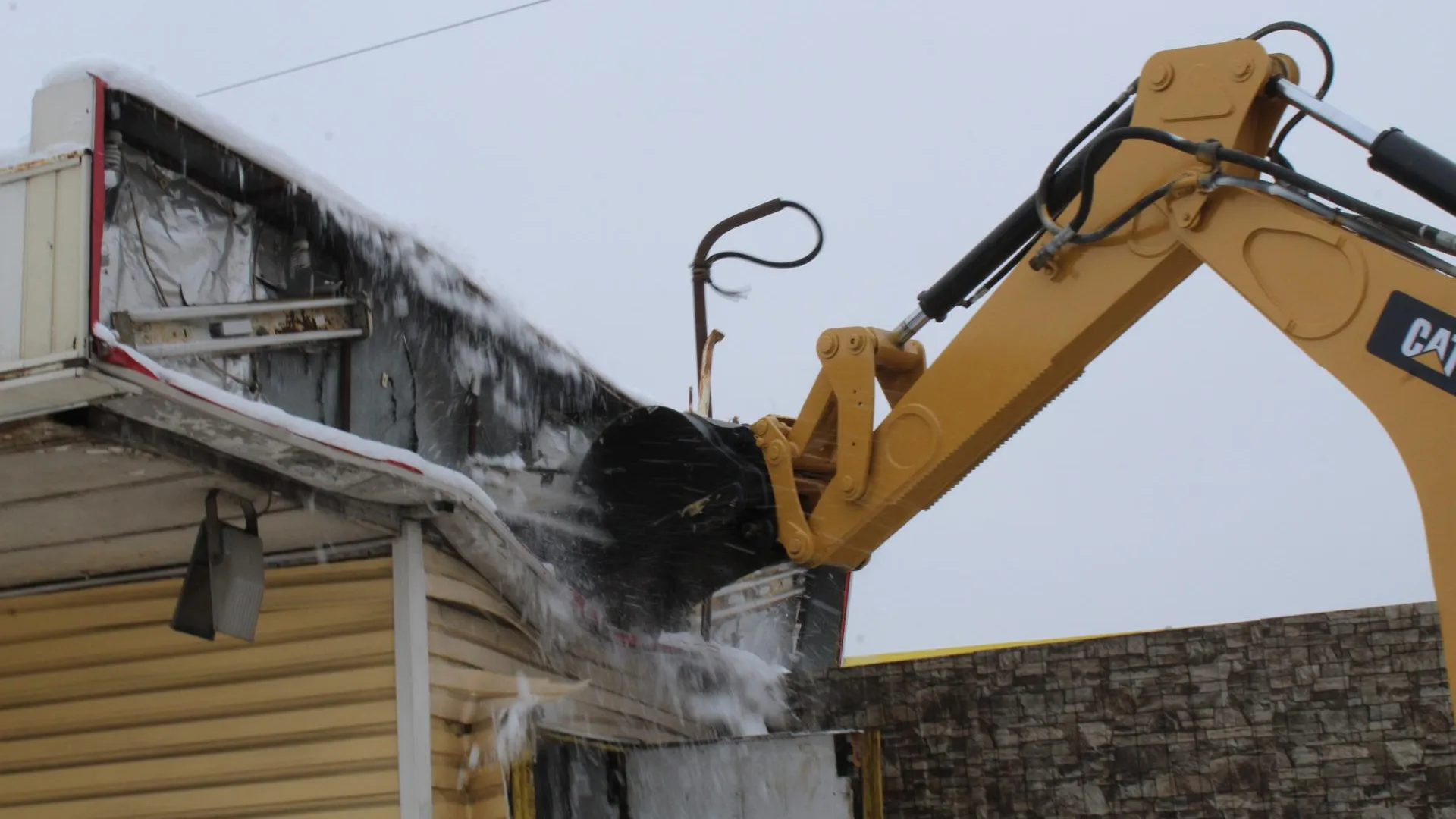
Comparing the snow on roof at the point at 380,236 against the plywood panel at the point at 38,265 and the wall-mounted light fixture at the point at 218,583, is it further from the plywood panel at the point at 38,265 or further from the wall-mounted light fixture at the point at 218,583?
the wall-mounted light fixture at the point at 218,583

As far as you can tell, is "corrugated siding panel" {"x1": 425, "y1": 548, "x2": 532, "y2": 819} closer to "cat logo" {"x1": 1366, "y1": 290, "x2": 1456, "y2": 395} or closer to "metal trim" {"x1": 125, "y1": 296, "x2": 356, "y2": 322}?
"metal trim" {"x1": 125, "y1": 296, "x2": 356, "y2": 322}

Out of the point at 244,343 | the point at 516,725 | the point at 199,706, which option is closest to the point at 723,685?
the point at 516,725

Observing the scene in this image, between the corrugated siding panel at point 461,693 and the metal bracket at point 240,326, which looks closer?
the metal bracket at point 240,326

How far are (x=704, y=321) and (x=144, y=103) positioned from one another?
510 centimetres

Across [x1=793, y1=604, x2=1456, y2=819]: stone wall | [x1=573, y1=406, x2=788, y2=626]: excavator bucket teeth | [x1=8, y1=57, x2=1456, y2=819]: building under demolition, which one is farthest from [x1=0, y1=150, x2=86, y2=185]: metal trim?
[x1=793, y1=604, x2=1456, y2=819]: stone wall

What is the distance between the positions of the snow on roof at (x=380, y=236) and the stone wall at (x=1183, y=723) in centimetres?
247

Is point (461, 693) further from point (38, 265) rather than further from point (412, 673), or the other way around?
point (38, 265)

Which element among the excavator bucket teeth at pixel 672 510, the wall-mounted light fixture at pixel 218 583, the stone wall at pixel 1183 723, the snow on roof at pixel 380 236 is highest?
the snow on roof at pixel 380 236

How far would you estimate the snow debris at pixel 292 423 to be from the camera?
150 inches

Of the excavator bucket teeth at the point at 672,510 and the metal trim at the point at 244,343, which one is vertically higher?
the metal trim at the point at 244,343

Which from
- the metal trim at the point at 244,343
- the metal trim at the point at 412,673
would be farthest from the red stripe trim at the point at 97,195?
the metal trim at the point at 412,673

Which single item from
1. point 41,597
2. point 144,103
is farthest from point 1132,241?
point 41,597

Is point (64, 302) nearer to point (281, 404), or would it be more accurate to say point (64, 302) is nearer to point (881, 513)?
point (281, 404)

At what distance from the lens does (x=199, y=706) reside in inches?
206
